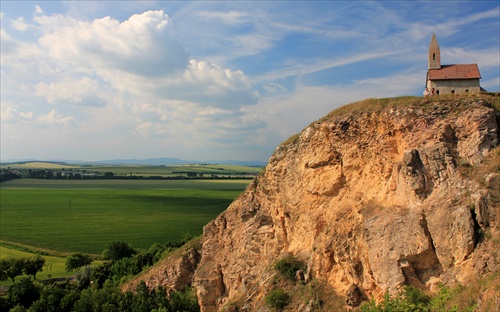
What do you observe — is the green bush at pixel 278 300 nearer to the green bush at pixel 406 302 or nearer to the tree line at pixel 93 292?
the green bush at pixel 406 302

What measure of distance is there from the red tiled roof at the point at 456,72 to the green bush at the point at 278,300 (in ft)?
61.0

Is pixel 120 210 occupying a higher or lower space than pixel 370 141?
lower

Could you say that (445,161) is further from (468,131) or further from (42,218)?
(42,218)

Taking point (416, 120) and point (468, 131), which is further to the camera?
point (416, 120)

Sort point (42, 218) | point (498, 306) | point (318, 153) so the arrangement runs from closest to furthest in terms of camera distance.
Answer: point (498, 306), point (318, 153), point (42, 218)

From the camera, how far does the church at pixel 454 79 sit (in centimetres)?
2659

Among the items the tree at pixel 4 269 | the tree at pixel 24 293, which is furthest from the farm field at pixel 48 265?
the tree at pixel 24 293

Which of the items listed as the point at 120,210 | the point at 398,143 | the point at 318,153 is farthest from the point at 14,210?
the point at 398,143

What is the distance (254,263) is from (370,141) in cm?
1346

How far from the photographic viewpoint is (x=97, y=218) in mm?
87750

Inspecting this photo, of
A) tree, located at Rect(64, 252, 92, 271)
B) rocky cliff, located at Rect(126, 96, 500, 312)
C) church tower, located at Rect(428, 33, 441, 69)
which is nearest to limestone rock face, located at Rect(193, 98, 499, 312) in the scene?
rocky cliff, located at Rect(126, 96, 500, 312)

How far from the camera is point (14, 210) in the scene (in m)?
94.6

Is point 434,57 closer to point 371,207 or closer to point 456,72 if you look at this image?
point 456,72

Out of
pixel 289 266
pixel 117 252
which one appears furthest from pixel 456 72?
pixel 117 252
